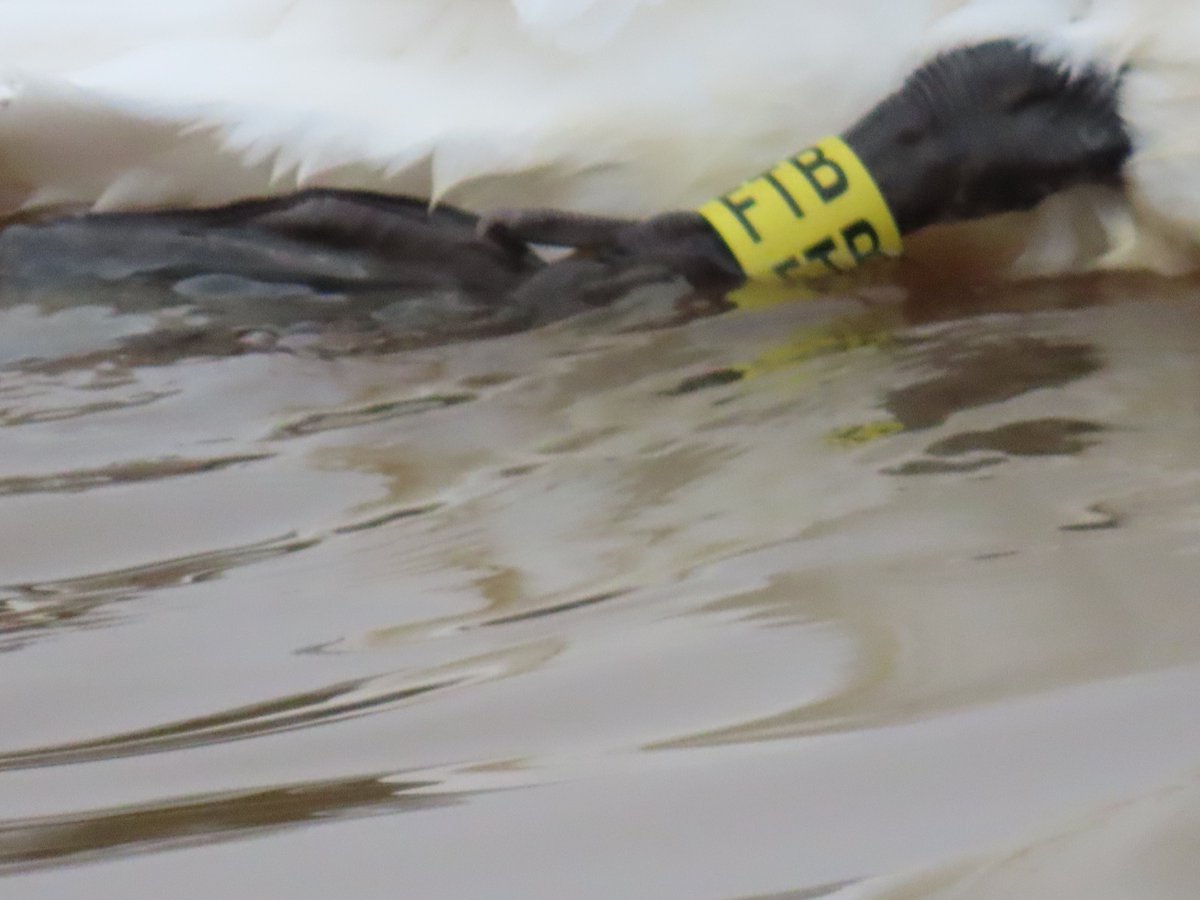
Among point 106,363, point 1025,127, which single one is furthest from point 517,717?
point 1025,127

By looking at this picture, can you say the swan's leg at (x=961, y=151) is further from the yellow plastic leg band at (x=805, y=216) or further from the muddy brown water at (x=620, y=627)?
the muddy brown water at (x=620, y=627)

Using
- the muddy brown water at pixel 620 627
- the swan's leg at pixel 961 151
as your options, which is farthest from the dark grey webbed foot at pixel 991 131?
the muddy brown water at pixel 620 627

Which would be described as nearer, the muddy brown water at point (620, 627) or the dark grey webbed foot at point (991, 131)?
the muddy brown water at point (620, 627)

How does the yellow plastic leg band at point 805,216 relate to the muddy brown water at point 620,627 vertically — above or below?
above

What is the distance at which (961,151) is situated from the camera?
40.6 inches

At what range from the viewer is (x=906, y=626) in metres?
0.51

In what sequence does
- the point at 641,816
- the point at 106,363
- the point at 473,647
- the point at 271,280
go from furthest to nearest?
the point at 271,280
the point at 106,363
the point at 473,647
the point at 641,816

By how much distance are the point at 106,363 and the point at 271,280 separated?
0.54 ft

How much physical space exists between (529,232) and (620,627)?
555 mm

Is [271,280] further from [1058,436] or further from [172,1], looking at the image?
[1058,436]

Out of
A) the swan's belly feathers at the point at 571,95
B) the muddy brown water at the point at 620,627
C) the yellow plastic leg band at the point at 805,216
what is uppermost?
the swan's belly feathers at the point at 571,95

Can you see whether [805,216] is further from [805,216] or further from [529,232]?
[529,232]

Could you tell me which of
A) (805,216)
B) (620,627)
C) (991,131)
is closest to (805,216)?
(805,216)

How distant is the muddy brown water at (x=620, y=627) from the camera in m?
0.41
